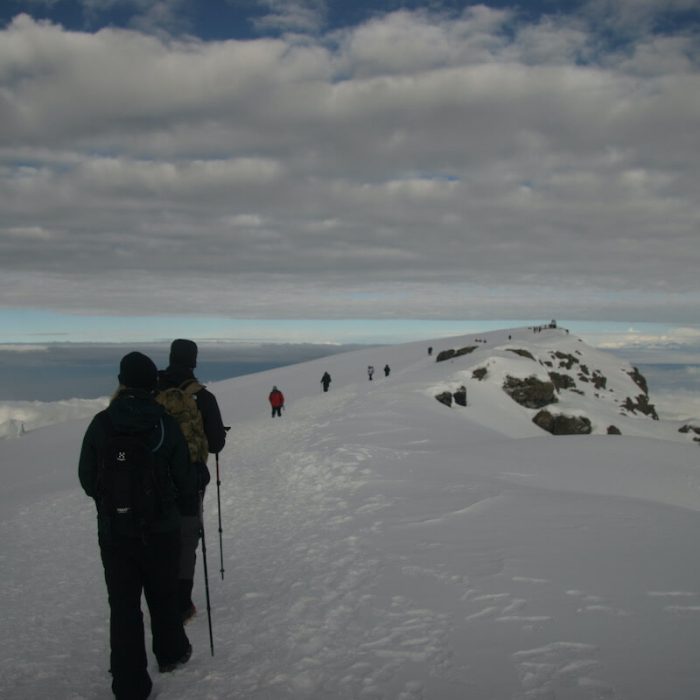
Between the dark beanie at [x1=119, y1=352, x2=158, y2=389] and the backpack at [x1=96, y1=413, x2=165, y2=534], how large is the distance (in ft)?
1.24

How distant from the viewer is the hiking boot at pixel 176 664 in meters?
4.66

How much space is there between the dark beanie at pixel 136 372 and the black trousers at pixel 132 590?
3.84 ft

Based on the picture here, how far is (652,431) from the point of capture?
134 ft

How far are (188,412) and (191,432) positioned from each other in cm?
20

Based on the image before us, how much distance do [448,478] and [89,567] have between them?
7.15 meters

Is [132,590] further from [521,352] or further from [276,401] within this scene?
[521,352]

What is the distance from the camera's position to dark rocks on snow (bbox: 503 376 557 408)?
126ft

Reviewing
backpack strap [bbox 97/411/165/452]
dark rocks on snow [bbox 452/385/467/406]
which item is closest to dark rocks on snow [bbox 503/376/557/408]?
dark rocks on snow [bbox 452/385/467/406]

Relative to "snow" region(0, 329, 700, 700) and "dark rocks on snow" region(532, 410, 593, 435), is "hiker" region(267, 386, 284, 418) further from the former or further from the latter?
"dark rocks on snow" region(532, 410, 593, 435)

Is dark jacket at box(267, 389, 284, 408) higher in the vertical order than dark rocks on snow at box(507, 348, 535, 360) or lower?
lower

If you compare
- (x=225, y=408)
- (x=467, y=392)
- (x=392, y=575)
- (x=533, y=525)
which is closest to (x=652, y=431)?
(x=467, y=392)

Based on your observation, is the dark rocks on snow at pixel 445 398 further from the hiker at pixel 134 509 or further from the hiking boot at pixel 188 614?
the hiker at pixel 134 509

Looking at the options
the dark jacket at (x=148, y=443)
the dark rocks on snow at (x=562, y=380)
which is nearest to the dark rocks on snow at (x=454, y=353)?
the dark rocks on snow at (x=562, y=380)

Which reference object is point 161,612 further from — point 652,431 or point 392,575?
point 652,431
